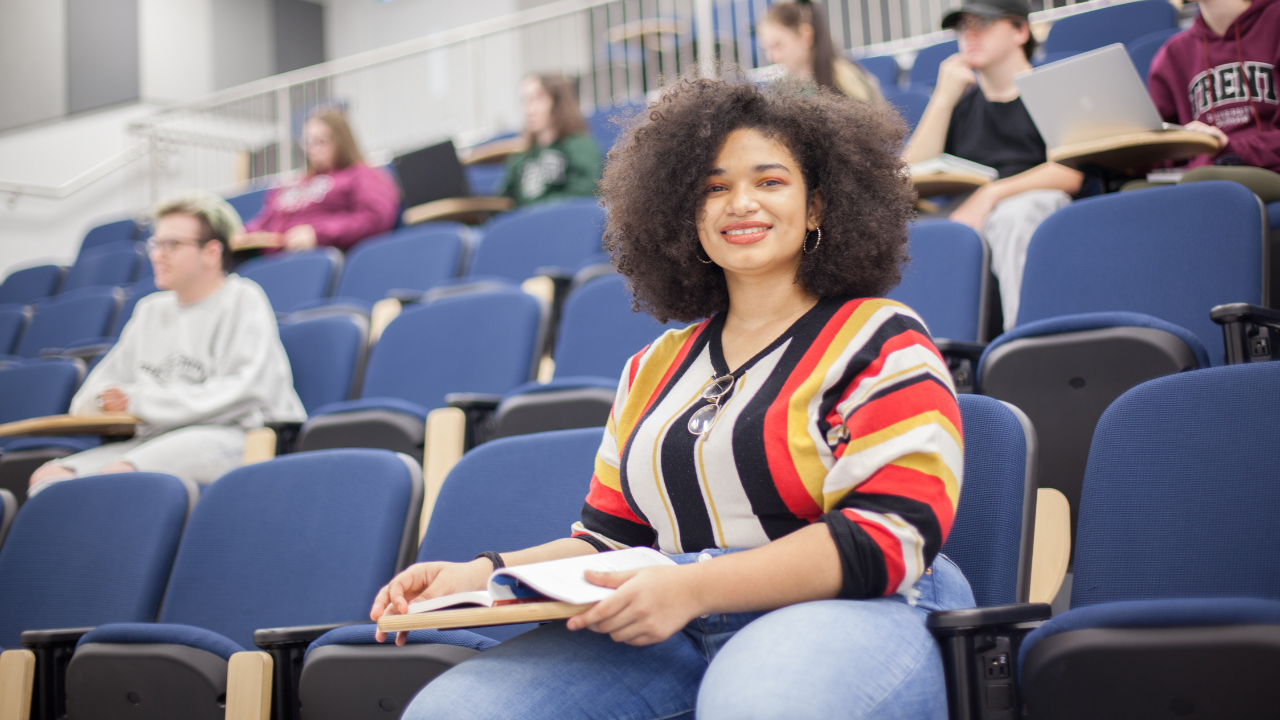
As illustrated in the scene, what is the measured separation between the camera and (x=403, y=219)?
4426 mm

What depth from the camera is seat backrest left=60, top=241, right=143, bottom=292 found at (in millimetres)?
5102

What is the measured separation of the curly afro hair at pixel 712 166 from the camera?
120cm

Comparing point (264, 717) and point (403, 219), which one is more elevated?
point (403, 219)

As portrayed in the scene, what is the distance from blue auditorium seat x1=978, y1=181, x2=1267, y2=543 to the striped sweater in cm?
61

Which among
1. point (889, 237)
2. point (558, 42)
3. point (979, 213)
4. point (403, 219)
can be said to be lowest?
point (889, 237)

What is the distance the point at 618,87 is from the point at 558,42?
3.69 ft

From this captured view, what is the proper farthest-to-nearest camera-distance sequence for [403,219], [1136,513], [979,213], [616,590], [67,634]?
[403,219], [979,213], [67,634], [1136,513], [616,590]

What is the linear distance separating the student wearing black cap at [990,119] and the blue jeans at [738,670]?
1.60 meters

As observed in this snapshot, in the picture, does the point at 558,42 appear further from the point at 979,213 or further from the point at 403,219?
the point at 979,213

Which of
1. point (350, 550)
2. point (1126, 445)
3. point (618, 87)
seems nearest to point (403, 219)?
point (618, 87)

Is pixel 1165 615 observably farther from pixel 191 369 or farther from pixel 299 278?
pixel 299 278

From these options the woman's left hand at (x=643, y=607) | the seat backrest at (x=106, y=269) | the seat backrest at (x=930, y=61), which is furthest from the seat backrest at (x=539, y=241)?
the seat backrest at (x=106, y=269)

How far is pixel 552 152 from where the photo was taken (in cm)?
394

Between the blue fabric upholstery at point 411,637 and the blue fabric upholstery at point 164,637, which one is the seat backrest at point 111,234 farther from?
the blue fabric upholstery at point 411,637
